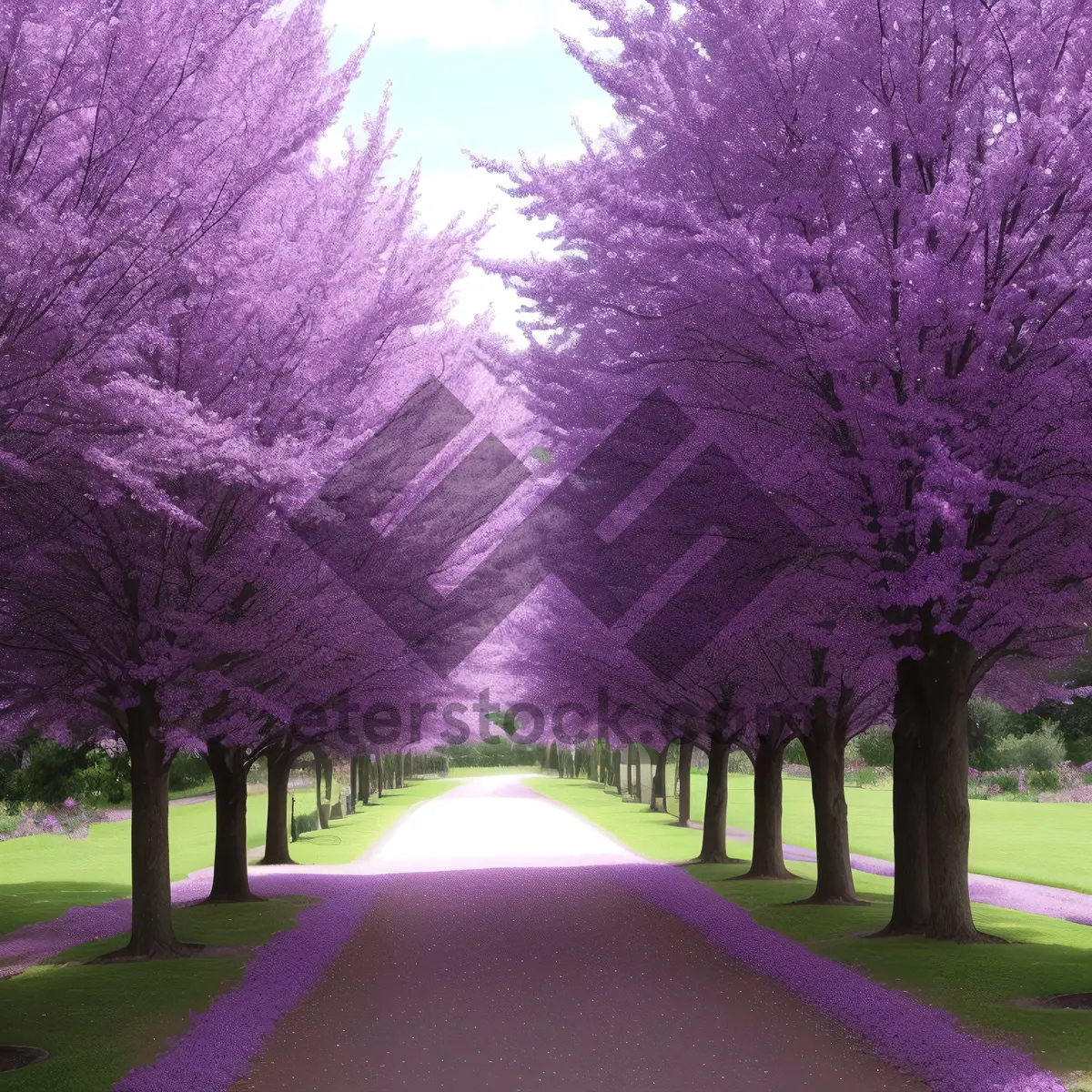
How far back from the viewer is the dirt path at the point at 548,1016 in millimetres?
9250

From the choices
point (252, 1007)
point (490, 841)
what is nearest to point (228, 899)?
point (252, 1007)

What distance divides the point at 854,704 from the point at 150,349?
1325 cm

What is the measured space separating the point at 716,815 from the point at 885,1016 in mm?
18024

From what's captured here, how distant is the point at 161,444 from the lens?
9.77 metres

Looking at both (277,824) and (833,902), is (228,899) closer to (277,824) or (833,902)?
(277,824)

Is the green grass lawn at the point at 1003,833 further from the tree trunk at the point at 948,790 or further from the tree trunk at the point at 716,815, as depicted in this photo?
the tree trunk at the point at 948,790

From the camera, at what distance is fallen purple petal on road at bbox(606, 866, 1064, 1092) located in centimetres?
871

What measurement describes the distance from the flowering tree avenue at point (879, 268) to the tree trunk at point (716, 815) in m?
14.3

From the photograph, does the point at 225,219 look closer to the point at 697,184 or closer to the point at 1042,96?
the point at 697,184

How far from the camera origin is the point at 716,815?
94.2 feet

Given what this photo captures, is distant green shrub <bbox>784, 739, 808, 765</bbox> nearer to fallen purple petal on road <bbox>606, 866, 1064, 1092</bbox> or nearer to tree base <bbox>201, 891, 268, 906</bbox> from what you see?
tree base <bbox>201, 891, 268, 906</bbox>

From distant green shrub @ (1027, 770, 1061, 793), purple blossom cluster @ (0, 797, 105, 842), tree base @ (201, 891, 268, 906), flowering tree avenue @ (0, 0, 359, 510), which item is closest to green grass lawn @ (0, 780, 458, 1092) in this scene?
tree base @ (201, 891, 268, 906)

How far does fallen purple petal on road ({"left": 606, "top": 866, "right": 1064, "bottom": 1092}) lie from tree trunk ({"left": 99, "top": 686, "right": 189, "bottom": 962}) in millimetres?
6956

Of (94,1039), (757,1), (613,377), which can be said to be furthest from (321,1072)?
(757,1)
